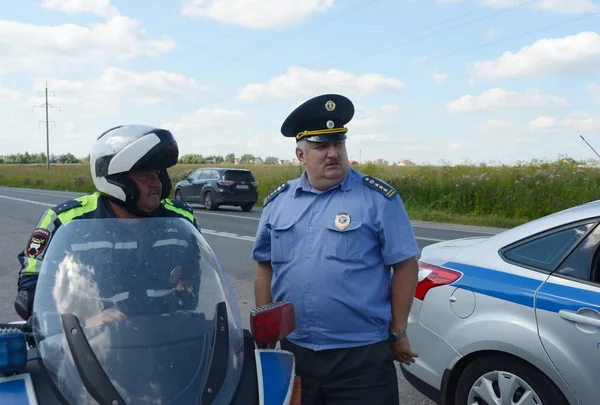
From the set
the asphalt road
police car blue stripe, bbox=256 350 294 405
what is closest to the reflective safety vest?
police car blue stripe, bbox=256 350 294 405

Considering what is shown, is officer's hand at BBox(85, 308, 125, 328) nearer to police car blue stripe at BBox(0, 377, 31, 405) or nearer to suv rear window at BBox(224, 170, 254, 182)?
police car blue stripe at BBox(0, 377, 31, 405)

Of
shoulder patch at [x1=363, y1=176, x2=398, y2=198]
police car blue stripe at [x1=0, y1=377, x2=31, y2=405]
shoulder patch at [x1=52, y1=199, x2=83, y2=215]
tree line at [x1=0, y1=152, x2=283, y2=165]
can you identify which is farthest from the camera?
tree line at [x1=0, y1=152, x2=283, y2=165]

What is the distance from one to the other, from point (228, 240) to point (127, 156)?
10.5 meters

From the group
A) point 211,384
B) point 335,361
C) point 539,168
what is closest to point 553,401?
point 335,361

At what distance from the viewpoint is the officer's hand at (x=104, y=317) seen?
169cm

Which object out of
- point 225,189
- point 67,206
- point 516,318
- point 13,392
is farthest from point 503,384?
point 225,189

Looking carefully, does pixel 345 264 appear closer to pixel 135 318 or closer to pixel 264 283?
pixel 264 283

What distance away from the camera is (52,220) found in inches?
90.7

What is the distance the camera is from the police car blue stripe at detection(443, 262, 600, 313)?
3019 mm

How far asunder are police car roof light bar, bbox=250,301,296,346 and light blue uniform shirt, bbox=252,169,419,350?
45cm

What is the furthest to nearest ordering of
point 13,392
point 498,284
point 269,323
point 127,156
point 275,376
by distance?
point 498,284, point 127,156, point 269,323, point 275,376, point 13,392

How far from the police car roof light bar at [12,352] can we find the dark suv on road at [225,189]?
754 inches

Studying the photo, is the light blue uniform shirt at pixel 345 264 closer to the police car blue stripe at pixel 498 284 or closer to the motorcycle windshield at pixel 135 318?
the motorcycle windshield at pixel 135 318

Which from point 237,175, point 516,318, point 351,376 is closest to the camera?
point 351,376
